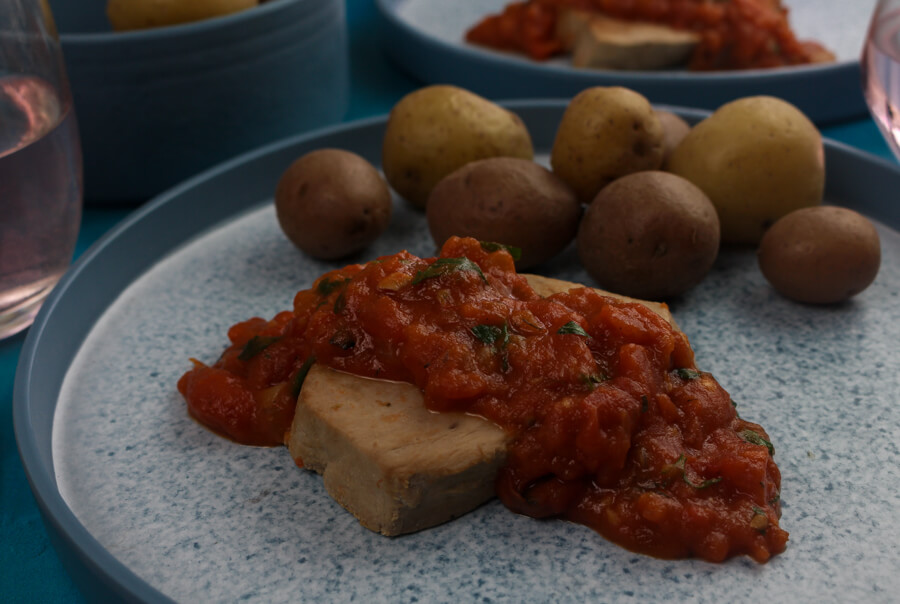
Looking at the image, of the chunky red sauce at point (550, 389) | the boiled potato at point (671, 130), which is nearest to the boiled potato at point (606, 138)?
the boiled potato at point (671, 130)

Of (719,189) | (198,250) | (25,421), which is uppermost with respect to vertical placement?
(719,189)

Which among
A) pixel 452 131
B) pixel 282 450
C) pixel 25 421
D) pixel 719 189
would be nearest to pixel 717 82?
pixel 719 189

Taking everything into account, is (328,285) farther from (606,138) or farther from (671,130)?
(671,130)

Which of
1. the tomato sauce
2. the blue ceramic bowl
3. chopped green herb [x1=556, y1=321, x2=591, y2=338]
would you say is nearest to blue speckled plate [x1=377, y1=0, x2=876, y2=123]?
the tomato sauce

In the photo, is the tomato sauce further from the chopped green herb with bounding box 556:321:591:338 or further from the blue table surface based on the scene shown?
the chopped green herb with bounding box 556:321:591:338

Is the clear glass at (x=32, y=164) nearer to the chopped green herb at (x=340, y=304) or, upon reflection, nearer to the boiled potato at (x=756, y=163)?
the chopped green herb at (x=340, y=304)

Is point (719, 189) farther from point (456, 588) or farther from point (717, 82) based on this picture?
point (456, 588)
